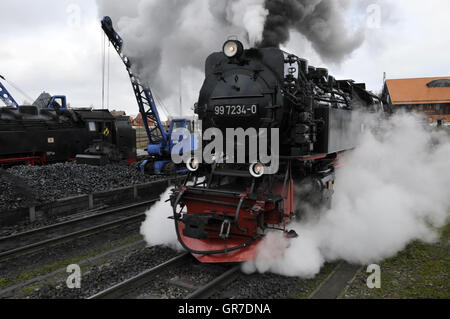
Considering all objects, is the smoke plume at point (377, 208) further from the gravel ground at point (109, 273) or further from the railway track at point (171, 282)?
the gravel ground at point (109, 273)

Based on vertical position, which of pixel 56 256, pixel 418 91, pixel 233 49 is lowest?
→ pixel 56 256

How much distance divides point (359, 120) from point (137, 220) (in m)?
5.69

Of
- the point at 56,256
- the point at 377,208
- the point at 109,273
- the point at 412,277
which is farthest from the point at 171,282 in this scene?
the point at 377,208

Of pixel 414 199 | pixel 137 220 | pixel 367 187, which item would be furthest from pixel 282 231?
pixel 414 199

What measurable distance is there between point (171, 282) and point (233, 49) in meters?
3.46

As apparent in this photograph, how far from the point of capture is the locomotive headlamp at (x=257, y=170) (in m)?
4.72

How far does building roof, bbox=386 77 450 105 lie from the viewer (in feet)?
108

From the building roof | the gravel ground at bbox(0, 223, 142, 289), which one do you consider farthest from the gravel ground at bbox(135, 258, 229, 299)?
the building roof

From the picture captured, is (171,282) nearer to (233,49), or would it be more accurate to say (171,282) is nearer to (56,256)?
(56,256)

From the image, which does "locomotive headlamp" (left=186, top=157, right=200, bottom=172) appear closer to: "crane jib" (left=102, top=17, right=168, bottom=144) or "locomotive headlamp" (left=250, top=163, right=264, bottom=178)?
"locomotive headlamp" (left=250, top=163, right=264, bottom=178)

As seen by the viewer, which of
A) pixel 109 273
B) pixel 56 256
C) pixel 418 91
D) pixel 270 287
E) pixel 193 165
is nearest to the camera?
pixel 270 287

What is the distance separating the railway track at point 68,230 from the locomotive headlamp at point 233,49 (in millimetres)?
4456

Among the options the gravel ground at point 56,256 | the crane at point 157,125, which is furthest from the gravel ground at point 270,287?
the crane at point 157,125

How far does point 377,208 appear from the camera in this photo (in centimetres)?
637
